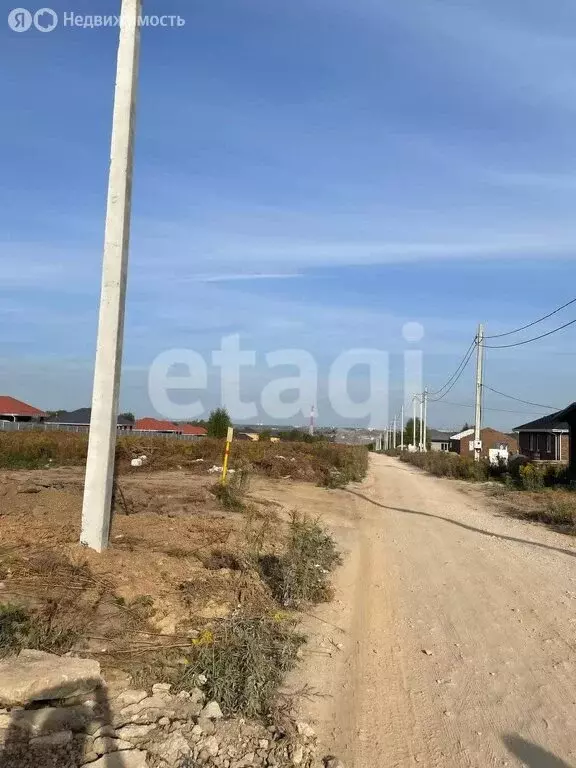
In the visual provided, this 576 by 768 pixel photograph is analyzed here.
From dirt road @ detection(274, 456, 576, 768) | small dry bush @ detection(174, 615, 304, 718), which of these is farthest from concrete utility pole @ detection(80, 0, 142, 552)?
dirt road @ detection(274, 456, 576, 768)

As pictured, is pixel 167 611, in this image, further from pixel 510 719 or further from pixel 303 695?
pixel 510 719

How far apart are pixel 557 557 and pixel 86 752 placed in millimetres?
7850

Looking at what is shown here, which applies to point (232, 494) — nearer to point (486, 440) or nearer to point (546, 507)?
point (546, 507)

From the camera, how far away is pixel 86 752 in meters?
3.55

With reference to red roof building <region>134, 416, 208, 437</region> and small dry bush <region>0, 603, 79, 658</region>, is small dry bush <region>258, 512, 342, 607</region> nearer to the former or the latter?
small dry bush <region>0, 603, 79, 658</region>

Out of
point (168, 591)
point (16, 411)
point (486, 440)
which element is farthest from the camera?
point (486, 440)

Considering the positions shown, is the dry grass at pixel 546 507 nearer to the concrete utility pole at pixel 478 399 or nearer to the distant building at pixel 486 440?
the concrete utility pole at pixel 478 399

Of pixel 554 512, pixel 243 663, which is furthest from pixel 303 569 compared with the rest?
Answer: pixel 554 512

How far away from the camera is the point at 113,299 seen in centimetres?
755

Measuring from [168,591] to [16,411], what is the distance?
2584 inches

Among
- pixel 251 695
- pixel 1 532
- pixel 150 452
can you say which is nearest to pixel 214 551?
pixel 1 532

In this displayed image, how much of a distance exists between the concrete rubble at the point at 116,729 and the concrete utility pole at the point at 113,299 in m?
3.08

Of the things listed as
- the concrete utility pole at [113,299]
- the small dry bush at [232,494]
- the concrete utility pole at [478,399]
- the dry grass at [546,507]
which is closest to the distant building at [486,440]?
the concrete utility pole at [478,399]

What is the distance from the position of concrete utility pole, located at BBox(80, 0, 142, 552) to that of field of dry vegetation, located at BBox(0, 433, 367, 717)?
572 mm
